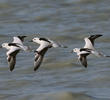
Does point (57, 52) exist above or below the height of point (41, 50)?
below

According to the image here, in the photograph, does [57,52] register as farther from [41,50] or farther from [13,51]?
[13,51]

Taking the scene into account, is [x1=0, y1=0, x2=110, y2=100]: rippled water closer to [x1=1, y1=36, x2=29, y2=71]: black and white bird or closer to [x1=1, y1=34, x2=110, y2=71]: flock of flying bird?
[x1=1, y1=34, x2=110, y2=71]: flock of flying bird

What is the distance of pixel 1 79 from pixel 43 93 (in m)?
3.36

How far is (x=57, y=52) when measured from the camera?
123 ft

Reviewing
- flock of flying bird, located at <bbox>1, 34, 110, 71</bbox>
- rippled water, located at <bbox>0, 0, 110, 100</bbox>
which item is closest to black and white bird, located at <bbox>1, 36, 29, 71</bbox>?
flock of flying bird, located at <bbox>1, 34, 110, 71</bbox>

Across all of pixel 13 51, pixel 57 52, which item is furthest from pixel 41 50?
pixel 57 52

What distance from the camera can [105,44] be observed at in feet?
125

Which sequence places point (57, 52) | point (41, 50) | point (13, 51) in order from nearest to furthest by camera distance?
point (13, 51)
point (41, 50)
point (57, 52)

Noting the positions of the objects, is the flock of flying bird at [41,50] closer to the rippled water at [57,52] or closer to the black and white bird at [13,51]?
the black and white bird at [13,51]

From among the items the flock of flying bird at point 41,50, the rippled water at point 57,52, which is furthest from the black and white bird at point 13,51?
the rippled water at point 57,52

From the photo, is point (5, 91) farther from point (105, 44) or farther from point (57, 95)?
point (105, 44)

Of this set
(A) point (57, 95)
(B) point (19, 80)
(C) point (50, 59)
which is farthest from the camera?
(C) point (50, 59)

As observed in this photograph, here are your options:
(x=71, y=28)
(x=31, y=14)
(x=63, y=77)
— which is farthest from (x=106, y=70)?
(x=31, y=14)

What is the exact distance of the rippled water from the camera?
3203 centimetres
